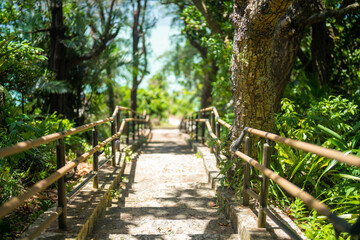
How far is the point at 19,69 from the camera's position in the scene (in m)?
4.42

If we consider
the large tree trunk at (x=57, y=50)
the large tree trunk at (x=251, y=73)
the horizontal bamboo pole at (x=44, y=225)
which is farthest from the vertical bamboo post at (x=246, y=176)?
the large tree trunk at (x=57, y=50)

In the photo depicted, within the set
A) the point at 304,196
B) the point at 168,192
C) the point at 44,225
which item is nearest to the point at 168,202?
the point at 168,192

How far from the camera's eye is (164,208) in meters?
3.71

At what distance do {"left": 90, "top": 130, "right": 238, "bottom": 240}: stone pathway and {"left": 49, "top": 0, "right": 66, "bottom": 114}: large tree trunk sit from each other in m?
1.99

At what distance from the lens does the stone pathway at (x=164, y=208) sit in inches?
118

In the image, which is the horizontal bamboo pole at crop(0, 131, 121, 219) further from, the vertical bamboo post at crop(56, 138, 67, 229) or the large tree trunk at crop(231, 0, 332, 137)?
the large tree trunk at crop(231, 0, 332, 137)

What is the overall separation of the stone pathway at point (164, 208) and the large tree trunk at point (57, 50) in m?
1.99

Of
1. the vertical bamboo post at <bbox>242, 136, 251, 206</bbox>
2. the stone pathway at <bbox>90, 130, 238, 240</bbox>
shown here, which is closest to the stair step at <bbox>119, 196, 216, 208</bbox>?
the stone pathway at <bbox>90, 130, 238, 240</bbox>

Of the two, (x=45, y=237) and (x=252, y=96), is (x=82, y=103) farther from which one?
(x=45, y=237)

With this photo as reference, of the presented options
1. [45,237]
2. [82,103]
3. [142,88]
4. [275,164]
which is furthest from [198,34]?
[142,88]

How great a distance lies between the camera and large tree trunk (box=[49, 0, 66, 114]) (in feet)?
20.5

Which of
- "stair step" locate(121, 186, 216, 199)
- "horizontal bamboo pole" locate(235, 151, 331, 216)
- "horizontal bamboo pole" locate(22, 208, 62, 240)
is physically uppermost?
"horizontal bamboo pole" locate(235, 151, 331, 216)

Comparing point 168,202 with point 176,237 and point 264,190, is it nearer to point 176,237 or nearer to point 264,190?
point 176,237

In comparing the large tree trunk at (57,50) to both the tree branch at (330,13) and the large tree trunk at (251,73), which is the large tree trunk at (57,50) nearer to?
the large tree trunk at (251,73)
